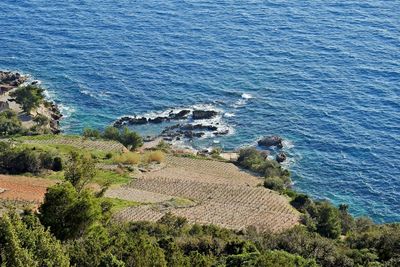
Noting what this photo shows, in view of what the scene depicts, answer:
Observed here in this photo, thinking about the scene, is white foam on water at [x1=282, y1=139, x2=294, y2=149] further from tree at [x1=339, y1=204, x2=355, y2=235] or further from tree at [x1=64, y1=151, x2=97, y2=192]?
tree at [x1=64, y1=151, x2=97, y2=192]

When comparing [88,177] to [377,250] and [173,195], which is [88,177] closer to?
[173,195]

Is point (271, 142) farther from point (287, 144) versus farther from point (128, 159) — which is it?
point (128, 159)

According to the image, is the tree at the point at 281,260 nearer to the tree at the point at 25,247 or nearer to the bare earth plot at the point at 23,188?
the tree at the point at 25,247

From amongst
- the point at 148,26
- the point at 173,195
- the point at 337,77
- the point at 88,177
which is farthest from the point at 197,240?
the point at 148,26

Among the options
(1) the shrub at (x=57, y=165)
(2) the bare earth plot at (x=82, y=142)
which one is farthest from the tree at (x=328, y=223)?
(2) the bare earth plot at (x=82, y=142)

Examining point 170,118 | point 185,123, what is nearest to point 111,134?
point 170,118
